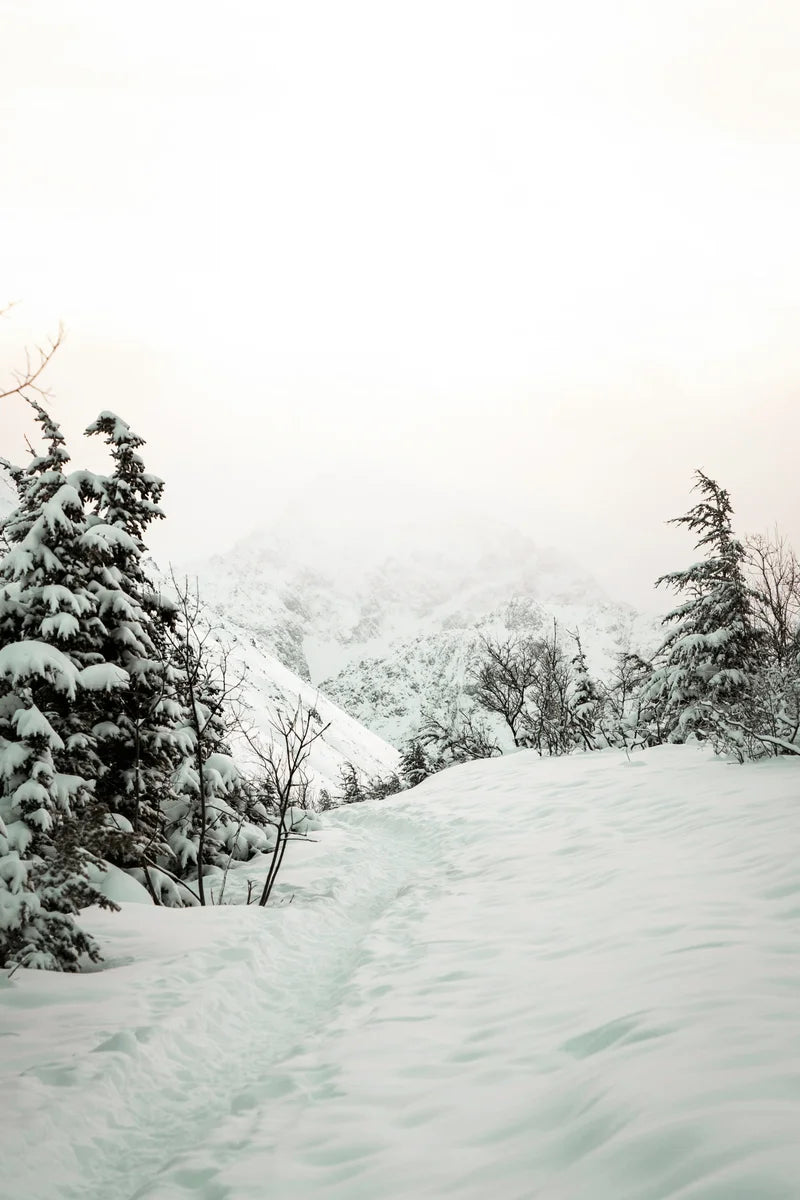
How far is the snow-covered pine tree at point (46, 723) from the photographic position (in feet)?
20.0

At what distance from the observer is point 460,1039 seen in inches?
176

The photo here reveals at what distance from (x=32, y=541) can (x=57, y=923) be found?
14.6 ft

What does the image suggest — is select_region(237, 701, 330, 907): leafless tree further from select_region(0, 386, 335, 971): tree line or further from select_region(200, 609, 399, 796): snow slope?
select_region(200, 609, 399, 796): snow slope

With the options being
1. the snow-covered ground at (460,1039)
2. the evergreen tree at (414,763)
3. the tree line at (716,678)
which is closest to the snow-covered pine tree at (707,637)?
the tree line at (716,678)

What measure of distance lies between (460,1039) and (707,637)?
14.2 m

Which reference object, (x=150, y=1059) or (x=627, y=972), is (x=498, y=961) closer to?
(x=627, y=972)

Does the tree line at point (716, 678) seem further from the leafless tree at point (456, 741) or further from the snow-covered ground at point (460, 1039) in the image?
the leafless tree at point (456, 741)

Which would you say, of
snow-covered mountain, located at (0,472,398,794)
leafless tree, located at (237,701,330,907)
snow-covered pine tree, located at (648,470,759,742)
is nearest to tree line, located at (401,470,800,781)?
snow-covered pine tree, located at (648,470,759,742)

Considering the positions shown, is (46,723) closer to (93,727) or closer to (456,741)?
(93,727)

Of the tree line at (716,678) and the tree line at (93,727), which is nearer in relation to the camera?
the tree line at (93,727)

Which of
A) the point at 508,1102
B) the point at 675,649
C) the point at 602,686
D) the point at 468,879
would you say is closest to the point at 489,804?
the point at 468,879

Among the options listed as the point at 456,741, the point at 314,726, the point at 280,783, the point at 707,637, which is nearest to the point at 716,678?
the point at 707,637

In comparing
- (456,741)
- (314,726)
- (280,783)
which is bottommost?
(456,741)

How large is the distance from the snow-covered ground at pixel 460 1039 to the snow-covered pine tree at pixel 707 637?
7.54 m
